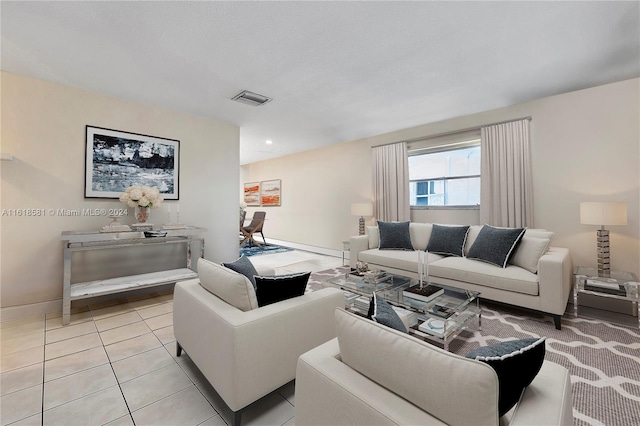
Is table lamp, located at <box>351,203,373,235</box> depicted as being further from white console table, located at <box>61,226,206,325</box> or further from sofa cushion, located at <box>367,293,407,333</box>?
sofa cushion, located at <box>367,293,407,333</box>

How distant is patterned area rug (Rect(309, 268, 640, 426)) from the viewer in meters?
1.47

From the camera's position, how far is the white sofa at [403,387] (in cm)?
65

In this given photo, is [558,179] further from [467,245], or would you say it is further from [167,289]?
[167,289]

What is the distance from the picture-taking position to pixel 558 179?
3.34 metres

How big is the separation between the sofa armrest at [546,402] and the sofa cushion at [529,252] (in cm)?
230

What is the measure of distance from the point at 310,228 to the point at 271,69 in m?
4.36

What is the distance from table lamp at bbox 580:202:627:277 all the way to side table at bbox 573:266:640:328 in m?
0.11

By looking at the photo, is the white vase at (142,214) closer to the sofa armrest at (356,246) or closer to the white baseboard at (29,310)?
the white baseboard at (29,310)

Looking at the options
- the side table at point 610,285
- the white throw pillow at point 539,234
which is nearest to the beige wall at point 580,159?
the side table at point 610,285

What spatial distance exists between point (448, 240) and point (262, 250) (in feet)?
14.4

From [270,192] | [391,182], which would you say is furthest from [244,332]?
[270,192]

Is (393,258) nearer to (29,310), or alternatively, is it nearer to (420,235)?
(420,235)

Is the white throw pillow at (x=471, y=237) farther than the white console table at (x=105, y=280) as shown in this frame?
Yes

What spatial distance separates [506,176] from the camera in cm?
367
